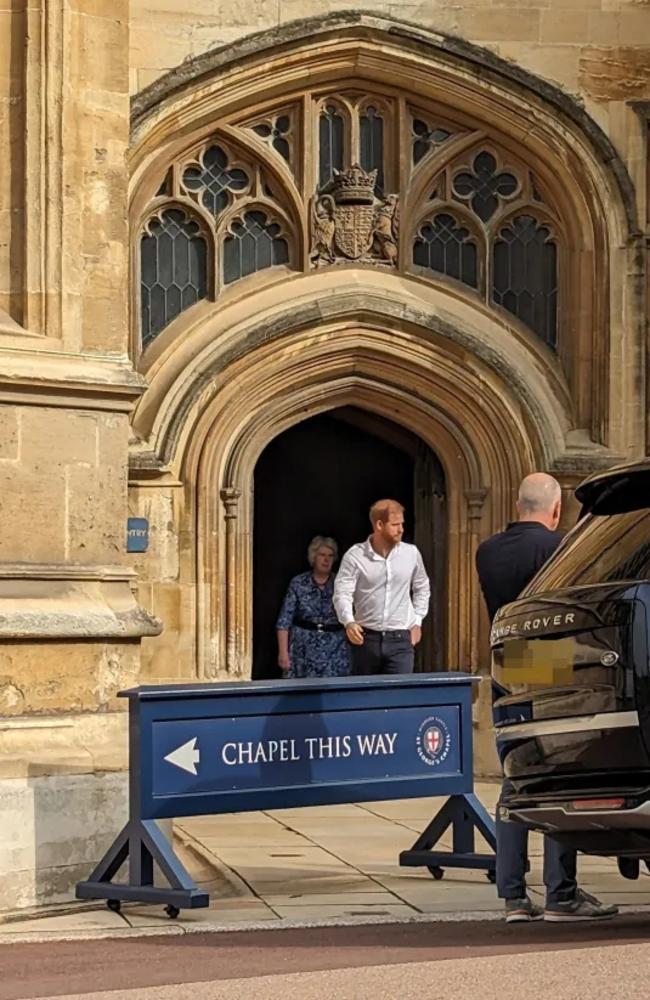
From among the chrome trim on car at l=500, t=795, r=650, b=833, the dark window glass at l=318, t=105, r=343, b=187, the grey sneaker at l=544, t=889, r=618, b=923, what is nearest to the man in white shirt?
the dark window glass at l=318, t=105, r=343, b=187

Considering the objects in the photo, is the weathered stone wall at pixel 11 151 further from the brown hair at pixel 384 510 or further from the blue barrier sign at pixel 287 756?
the brown hair at pixel 384 510

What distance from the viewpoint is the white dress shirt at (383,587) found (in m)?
13.1

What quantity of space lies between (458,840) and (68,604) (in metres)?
2.02

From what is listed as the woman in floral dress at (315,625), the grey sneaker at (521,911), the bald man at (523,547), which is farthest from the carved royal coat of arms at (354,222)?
the grey sneaker at (521,911)

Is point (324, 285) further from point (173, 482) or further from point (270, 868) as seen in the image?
point (270, 868)

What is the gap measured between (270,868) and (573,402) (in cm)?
675

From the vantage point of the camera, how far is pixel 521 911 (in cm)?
791

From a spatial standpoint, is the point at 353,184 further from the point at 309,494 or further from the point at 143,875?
the point at 143,875

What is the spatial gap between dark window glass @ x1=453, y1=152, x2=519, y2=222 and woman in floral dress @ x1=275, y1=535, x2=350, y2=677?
2834mm

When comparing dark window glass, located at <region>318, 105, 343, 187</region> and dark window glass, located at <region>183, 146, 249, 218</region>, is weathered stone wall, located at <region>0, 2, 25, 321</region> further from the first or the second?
dark window glass, located at <region>318, 105, 343, 187</region>

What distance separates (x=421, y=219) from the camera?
16188mm

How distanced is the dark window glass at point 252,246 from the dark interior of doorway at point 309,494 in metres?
1.82

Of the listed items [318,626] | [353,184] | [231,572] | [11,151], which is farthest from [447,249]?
[11,151]

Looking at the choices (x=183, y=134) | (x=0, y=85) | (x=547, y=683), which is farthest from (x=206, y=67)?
(x=547, y=683)
